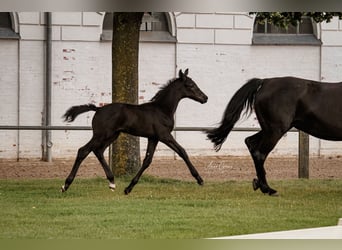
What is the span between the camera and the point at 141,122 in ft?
29.7

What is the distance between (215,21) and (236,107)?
668 cm

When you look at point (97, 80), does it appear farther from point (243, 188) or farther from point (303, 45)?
point (243, 188)

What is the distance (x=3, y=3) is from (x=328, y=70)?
42.9 feet

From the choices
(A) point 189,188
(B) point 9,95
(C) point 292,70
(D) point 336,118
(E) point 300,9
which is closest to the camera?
(E) point 300,9

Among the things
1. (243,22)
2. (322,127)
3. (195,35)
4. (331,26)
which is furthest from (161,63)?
(322,127)

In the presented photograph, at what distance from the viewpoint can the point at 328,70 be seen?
1531cm

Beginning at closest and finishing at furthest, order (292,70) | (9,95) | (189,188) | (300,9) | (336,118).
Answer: (300,9) < (336,118) < (189,188) < (9,95) < (292,70)

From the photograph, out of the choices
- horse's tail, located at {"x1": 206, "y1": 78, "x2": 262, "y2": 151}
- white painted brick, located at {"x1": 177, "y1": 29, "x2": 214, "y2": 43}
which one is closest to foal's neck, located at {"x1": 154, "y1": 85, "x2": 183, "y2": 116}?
horse's tail, located at {"x1": 206, "y1": 78, "x2": 262, "y2": 151}

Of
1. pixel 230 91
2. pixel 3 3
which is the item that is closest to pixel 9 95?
pixel 230 91

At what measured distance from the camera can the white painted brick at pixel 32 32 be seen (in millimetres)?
14258

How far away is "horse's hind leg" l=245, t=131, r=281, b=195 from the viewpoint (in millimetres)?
8773

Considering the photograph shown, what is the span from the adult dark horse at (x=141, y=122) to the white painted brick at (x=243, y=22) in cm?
618

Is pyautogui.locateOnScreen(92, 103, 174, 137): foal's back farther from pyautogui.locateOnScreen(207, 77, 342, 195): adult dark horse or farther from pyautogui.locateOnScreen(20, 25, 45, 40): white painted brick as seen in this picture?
pyautogui.locateOnScreen(20, 25, 45, 40): white painted brick

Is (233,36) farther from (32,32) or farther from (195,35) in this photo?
(32,32)
